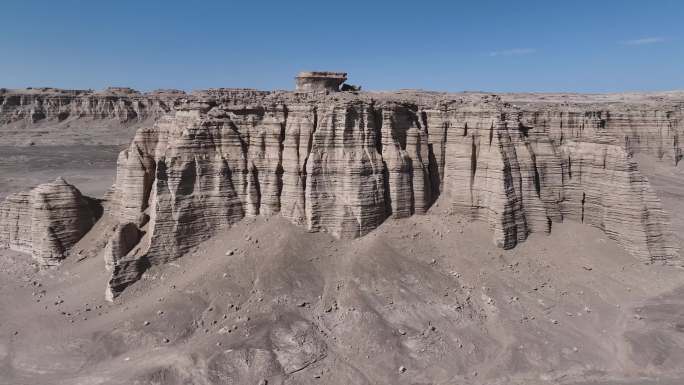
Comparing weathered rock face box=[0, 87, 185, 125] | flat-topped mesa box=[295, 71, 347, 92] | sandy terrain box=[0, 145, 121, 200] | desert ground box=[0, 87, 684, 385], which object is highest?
weathered rock face box=[0, 87, 185, 125]

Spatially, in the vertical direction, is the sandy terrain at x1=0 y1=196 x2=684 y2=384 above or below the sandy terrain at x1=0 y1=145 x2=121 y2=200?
below

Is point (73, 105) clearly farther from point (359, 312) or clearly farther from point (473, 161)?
point (359, 312)

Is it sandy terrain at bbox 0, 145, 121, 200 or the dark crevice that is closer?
the dark crevice

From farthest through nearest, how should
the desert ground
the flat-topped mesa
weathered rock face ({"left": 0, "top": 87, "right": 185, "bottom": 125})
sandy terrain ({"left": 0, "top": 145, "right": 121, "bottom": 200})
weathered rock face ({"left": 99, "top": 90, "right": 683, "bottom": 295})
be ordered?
1. weathered rock face ({"left": 0, "top": 87, "right": 185, "bottom": 125})
2. sandy terrain ({"left": 0, "top": 145, "right": 121, "bottom": 200})
3. the flat-topped mesa
4. weathered rock face ({"left": 99, "top": 90, "right": 683, "bottom": 295})
5. the desert ground

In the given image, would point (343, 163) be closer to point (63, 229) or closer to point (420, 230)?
point (420, 230)

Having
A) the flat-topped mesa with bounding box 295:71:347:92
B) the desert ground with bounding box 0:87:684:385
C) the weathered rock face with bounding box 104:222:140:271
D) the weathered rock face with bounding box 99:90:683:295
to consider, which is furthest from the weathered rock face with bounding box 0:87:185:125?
the desert ground with bounding box 0:87:684:385

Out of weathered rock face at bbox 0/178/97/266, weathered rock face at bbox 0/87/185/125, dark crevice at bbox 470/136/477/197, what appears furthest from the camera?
weathered rock face at bbox 0/87/185/125

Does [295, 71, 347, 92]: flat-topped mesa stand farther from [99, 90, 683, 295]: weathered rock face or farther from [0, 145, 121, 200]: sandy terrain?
[0, 145, 121, 200]: sandy terrain

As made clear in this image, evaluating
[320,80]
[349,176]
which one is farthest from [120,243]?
[320,80]

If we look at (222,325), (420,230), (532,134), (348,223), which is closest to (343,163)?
(348,223)
